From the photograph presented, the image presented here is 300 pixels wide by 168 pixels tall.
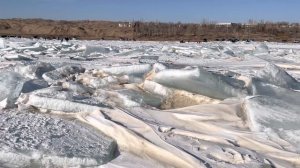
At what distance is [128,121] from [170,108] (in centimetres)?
55

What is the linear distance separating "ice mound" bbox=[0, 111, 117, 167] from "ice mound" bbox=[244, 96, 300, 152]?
3.02 ft

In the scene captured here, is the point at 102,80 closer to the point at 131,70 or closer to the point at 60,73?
the point at 131,70

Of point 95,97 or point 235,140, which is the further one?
Answer: point 95,97

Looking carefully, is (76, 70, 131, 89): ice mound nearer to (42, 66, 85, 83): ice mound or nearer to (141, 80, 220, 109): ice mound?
(42, 66, 85, 83): ice mound

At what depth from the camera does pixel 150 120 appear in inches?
116

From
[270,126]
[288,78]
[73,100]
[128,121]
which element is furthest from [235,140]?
[288,78]

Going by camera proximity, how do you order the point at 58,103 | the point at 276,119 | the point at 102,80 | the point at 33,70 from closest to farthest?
the point at 276,119 → the point at 58,103 → the point at 102,80 → the point at 33,70

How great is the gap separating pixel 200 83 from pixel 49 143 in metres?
1.41

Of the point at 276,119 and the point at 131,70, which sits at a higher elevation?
the point at 131,70

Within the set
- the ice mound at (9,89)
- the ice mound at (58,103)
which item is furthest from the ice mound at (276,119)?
the ice mound at (9,89)

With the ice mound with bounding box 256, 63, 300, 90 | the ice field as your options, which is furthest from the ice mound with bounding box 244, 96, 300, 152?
the ice mound with bounding box 256, 63, 300, 90

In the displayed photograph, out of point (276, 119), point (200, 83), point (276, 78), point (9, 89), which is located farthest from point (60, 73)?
point (276, 119)

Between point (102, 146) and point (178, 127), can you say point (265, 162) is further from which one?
point (102, 146)

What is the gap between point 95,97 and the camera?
3496mm
